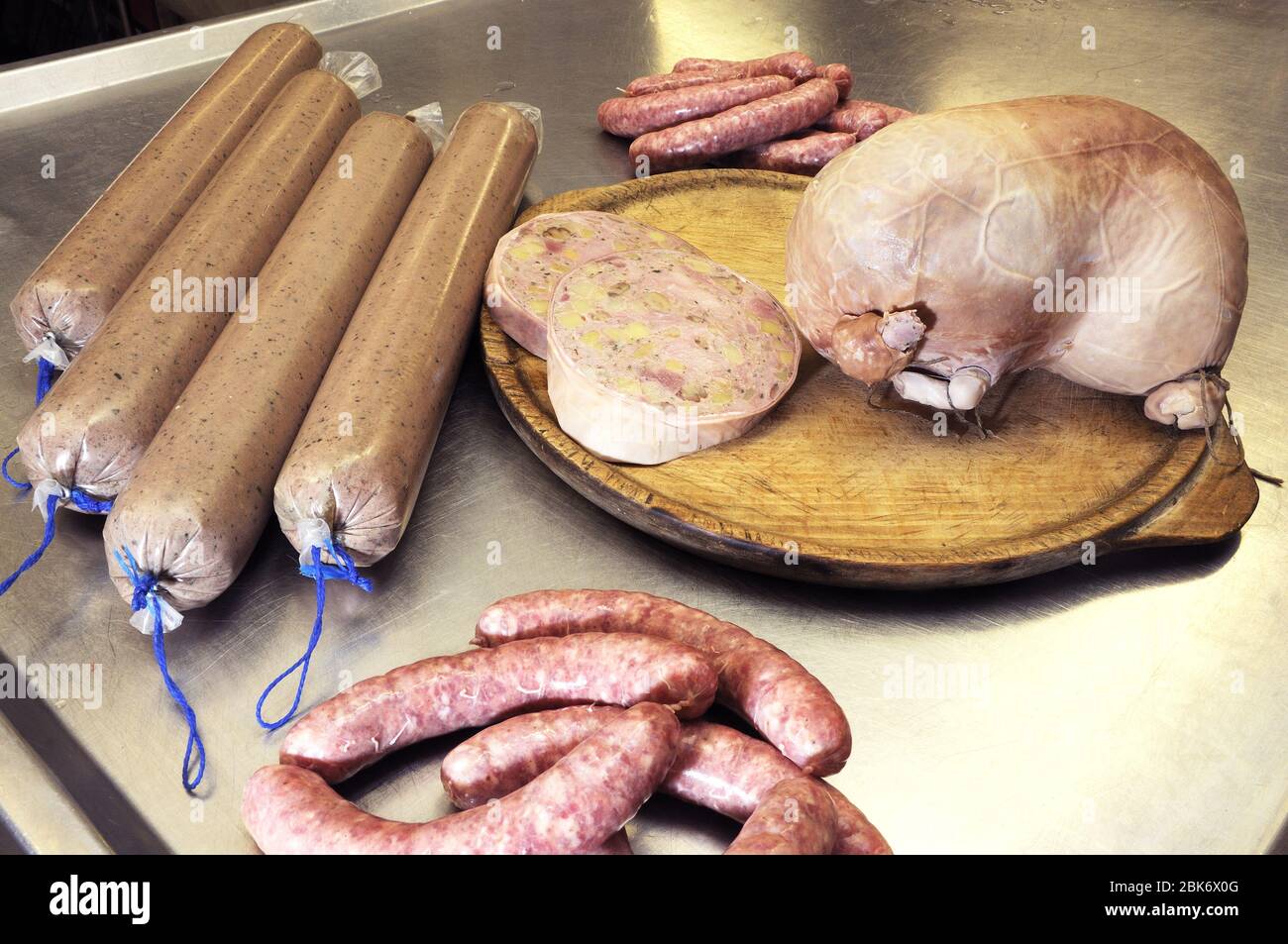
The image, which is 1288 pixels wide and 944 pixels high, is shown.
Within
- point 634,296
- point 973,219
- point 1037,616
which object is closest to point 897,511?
point 1037,616

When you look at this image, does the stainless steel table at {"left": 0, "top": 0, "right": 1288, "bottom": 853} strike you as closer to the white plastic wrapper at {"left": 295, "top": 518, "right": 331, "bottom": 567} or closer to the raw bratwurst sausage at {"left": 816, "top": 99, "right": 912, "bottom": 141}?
the white plastic wrapper at {"left": 295, "top": 518, "right": 331, "bottom": 567}

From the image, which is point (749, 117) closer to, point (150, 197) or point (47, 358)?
point (150, 197)

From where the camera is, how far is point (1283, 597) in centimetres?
215

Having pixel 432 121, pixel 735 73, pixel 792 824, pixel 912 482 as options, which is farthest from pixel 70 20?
pixel 792 824

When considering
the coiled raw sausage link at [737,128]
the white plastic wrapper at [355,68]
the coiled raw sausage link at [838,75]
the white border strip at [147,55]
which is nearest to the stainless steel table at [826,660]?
the white border strip at [147,55]

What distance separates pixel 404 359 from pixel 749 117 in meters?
1.59

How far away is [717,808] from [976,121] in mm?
1462

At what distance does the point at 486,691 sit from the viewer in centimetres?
174

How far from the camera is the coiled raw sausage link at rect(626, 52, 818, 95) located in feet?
11.5

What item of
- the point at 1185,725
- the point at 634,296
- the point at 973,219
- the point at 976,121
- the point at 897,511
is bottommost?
the point at 1185,725

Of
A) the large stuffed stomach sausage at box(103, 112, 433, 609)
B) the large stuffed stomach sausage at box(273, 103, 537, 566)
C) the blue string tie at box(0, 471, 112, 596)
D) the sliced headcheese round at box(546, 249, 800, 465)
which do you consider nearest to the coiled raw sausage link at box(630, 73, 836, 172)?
the large stuffed stomach sausage at box(273, 103, 537, 566)

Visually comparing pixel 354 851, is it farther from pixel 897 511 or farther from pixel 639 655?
pixel 897 511

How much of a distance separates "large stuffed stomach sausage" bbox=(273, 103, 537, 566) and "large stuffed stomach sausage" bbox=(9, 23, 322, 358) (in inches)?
22.7

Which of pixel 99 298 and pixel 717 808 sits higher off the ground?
pixel 99 298
